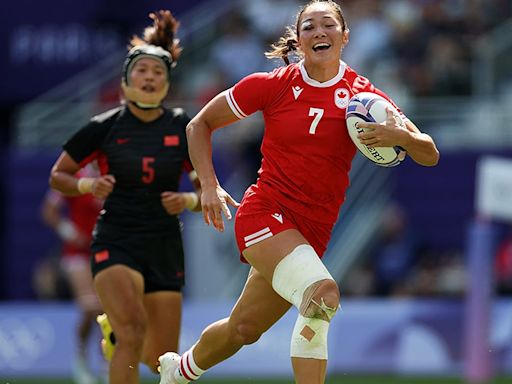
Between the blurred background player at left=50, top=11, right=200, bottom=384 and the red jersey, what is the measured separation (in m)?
1.21

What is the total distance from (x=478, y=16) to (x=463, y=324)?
466 centimetres

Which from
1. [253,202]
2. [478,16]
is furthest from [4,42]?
[253,202]

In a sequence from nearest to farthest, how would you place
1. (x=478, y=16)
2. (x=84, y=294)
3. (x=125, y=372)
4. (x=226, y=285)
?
(x=125, y=372), (x=84, y=294), (x=226, y=285), (x=478, y=16)

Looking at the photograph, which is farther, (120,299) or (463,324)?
(463,324)

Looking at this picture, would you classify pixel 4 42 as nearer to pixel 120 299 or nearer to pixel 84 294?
pixel 84 294

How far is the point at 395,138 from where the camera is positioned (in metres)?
6.70

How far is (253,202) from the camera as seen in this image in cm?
723

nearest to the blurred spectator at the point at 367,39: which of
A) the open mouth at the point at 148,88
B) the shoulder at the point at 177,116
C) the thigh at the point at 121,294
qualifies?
the shoulder at the point at 177,116

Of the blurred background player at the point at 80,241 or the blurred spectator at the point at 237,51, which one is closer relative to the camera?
the blurred background player at the point at 80,241

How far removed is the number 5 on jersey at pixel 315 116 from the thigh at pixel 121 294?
1691mm

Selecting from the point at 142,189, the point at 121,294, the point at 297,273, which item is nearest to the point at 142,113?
the point at 142,189

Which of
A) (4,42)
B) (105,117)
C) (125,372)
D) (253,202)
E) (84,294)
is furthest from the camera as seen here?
(4,42)

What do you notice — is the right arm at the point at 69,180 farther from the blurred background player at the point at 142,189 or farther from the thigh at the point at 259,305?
the thigh at the point at 259,305

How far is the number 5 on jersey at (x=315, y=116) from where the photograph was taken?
23.2ft
